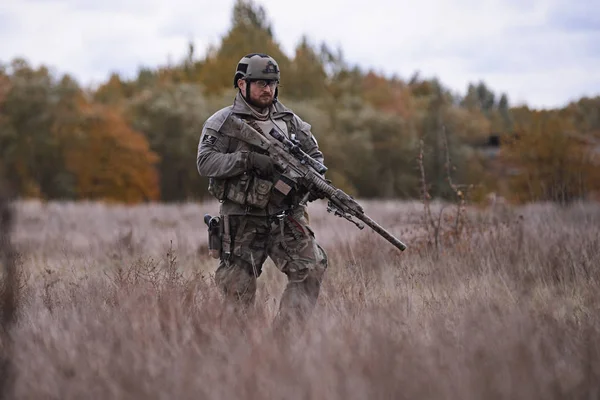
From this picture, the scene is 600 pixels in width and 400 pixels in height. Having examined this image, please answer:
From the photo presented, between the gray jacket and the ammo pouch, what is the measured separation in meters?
0.06

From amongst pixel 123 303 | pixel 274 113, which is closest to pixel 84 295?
pixel 123 303

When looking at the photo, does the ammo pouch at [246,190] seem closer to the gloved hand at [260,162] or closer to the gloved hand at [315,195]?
the gloved hand at [260,162]

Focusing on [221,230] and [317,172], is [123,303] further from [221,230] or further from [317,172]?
[317,172]

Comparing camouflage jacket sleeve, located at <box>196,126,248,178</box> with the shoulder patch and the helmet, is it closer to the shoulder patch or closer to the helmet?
the shoulder patch

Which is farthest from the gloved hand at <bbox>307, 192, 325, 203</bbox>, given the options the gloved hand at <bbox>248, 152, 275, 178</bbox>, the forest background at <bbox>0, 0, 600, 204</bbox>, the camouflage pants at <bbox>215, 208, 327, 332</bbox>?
the forest background at <bbox>0, 0, 600, 204</bbox>

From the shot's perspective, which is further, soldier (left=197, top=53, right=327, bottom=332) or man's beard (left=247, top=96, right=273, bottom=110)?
man's beard (left=247, top=96, right=273, bottom=110)

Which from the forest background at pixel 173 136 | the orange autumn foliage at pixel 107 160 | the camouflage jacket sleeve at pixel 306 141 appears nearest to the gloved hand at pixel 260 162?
the camouflage jacket sleeve at pixel 306 141

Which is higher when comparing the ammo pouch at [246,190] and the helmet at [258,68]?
the helmet at [258,68]

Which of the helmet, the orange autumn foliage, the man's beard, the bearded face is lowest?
the orange autumn foliage

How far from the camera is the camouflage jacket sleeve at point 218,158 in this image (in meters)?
4.73

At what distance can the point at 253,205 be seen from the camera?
4844 millimetres

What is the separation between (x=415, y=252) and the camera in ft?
25.0

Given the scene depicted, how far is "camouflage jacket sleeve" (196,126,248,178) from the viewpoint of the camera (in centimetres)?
473

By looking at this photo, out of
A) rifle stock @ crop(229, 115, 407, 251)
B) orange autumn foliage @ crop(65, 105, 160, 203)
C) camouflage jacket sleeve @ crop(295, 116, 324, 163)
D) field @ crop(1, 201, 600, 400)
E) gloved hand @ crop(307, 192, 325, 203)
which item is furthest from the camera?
orange autumn foliage @ crop(65, 105, 160, 203)
